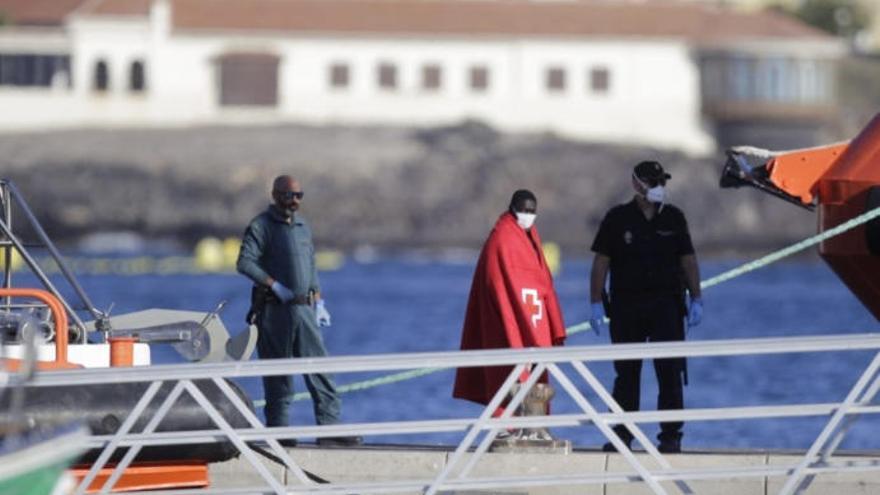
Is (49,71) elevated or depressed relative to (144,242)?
elevated

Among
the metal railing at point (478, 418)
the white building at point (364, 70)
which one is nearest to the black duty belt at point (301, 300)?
the metal railing at point (478, 418)

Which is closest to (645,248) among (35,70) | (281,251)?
(281,251)

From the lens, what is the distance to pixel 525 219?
47.8 ft

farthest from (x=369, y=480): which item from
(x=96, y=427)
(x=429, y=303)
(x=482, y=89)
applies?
(x=482, y=89)

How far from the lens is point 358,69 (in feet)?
314

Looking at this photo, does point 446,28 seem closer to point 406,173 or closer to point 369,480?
point 406,173

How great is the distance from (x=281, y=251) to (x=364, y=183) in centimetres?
8353

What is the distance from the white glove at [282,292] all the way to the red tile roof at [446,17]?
80.8 metres

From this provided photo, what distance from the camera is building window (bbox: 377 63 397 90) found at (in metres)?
96.1

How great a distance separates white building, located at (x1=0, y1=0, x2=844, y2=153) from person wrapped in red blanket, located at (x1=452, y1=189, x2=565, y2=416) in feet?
266

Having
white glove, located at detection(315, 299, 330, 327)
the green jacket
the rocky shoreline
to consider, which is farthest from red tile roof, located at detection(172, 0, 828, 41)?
the green jacket

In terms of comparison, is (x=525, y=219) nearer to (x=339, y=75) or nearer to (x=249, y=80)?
(x=339, y=75)

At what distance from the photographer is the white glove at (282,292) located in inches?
611

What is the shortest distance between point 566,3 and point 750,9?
1387 centimetres
